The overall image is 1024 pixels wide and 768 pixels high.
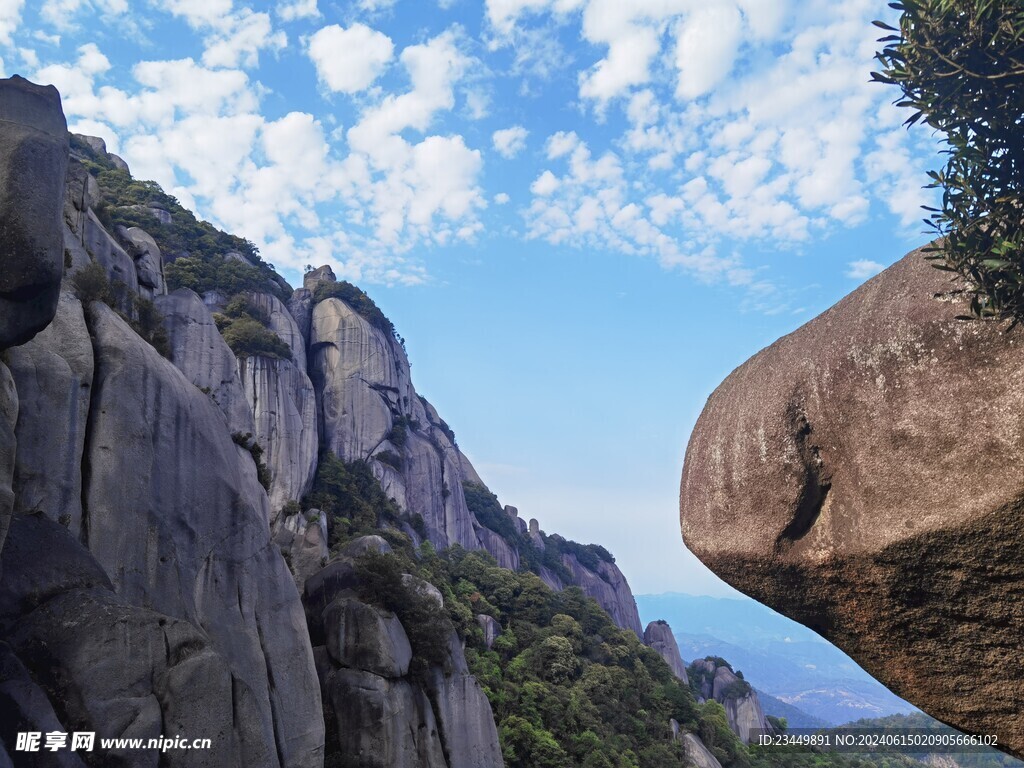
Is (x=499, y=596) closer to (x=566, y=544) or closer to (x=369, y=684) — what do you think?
(x=369, y=684)

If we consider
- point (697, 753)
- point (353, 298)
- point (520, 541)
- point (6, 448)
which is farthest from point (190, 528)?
point (520, 541)

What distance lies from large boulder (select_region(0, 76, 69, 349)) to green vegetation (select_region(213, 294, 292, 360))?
2433cm

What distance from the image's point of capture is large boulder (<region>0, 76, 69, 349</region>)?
7.66m

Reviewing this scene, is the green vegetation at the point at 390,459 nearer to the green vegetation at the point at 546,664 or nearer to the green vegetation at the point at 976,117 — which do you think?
the green vegetation at the point at 546,664

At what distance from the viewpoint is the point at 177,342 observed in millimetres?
25297

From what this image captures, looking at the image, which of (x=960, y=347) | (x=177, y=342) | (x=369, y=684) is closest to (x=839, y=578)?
(x=960, y=347)

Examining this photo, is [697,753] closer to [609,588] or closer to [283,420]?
[283,420]

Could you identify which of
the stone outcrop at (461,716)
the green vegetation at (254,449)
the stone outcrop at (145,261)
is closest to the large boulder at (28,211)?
the green vegetation at (254,449)

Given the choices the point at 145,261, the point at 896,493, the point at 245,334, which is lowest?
the point at 896,493

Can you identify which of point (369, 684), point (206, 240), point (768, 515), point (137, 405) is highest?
point (206, 240)

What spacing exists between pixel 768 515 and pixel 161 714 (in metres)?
8.38

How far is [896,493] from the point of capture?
515 cm

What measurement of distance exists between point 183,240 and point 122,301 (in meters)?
26.8

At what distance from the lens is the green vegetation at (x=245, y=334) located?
1305 inches
